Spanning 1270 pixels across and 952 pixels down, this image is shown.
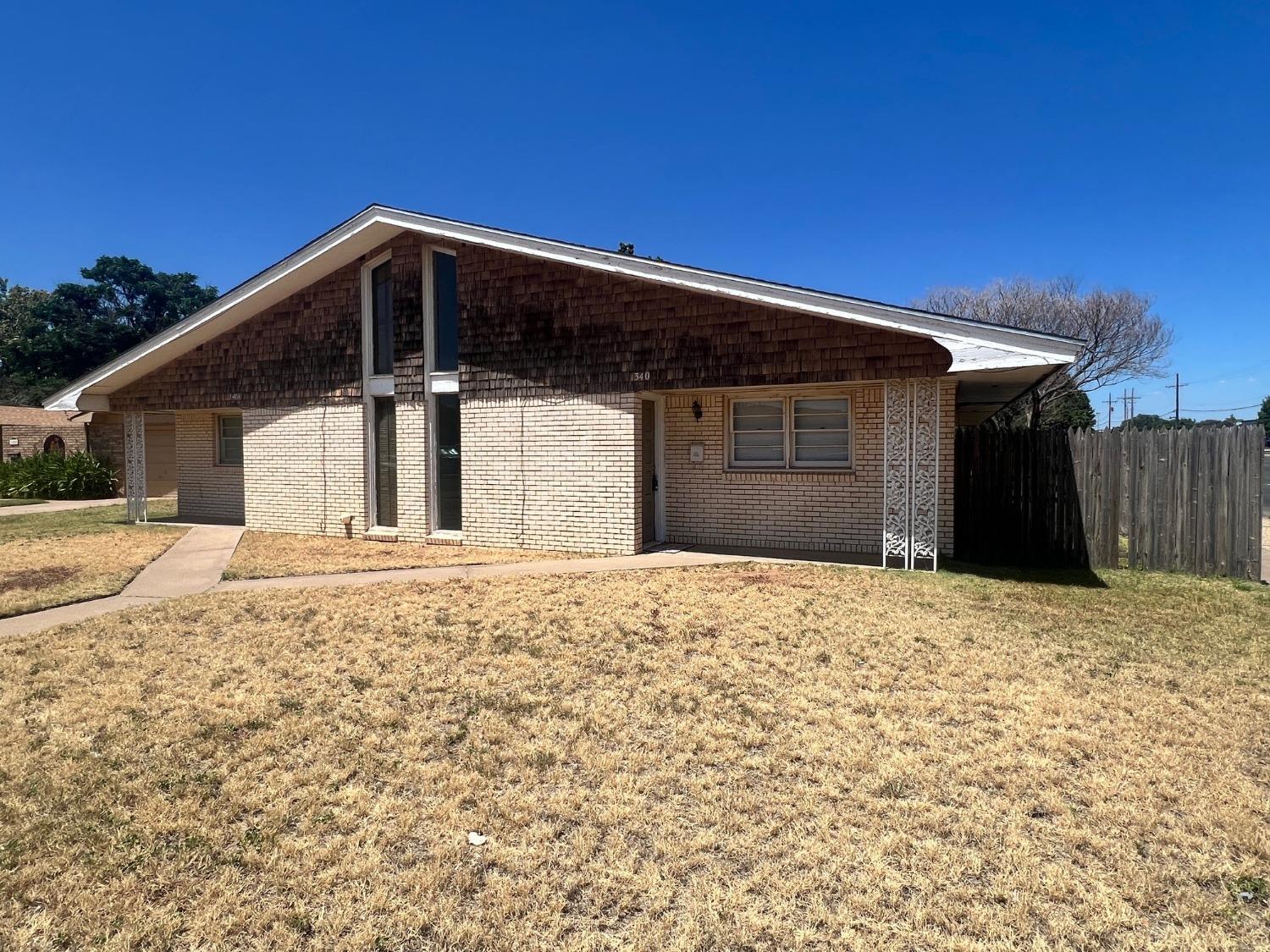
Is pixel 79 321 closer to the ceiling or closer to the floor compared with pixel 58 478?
closer to the ceiling

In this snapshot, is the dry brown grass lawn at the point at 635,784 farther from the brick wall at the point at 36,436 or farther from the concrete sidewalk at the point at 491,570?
the brick wall at the point at 36,436

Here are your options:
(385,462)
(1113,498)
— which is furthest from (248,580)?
(1113,498)

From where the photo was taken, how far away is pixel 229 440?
16.7 m

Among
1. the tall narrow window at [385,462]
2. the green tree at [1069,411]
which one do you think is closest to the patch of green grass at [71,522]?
the tall narrow window at [385,462]

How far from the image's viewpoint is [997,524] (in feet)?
34.9

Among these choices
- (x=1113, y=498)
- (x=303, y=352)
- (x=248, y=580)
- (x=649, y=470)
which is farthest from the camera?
(x=303, y=352)

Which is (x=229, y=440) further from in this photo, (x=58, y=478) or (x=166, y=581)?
(x=58, y=478)

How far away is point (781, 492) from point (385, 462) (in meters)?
6.92

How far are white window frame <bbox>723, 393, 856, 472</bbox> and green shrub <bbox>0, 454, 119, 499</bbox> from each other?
2227 centimetres

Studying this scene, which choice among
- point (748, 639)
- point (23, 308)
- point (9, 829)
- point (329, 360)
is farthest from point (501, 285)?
point (23, 308)

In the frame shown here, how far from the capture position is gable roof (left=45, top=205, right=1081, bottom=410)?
321 inches

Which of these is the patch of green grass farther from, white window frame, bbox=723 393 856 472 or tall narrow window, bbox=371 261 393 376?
white window frame, bbox=723 393 856 472

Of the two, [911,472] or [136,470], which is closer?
[911,472]

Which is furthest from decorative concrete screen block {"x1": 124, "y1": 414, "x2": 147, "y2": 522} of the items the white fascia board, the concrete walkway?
the concrete walkway
